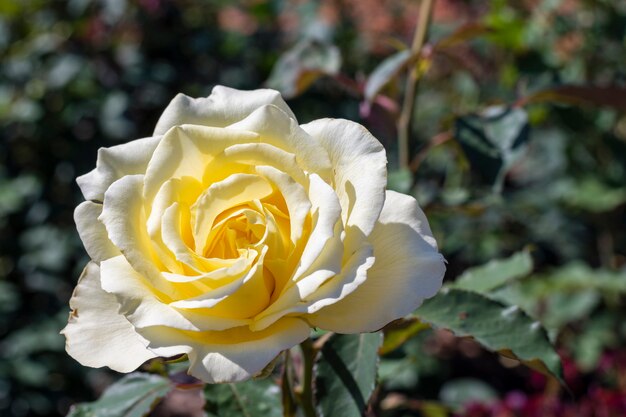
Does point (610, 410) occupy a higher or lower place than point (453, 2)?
lower

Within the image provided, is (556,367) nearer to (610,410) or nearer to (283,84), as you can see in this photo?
(283,84)

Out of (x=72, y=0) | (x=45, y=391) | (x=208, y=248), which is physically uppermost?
(x=208, y=248)

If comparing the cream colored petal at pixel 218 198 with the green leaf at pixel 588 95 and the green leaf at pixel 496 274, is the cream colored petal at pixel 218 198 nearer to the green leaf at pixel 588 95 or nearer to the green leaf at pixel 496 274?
the green leaf at pixel 496 274

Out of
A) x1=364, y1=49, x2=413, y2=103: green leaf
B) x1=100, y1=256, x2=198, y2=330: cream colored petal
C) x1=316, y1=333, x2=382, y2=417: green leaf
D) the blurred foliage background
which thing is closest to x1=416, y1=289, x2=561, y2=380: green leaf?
x1=316, y1=333, x2=382, y2=417: green leaf

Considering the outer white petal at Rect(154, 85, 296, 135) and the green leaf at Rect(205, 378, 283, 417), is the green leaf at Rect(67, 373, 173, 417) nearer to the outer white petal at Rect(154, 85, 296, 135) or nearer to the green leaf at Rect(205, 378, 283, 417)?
the green leaf at Rect(205, 378, 283, 417)

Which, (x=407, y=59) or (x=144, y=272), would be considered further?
(x=407, y=59)

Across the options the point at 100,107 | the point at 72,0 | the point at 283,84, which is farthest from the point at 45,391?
the point at 283,84

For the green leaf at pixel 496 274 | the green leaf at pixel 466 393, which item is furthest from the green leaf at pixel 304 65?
the green leaf at pixel 466 393
